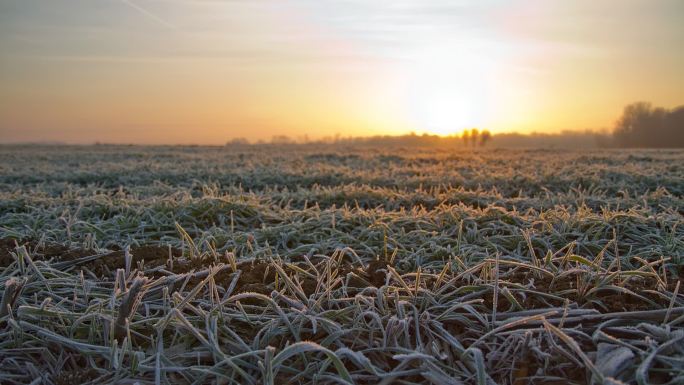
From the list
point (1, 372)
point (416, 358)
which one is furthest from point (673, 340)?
point (1, 372)

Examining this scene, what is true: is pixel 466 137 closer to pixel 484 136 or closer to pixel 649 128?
pixel 484 136

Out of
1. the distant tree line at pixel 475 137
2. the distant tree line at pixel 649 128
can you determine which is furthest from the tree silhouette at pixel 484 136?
the distant tree line at pixel 649 128

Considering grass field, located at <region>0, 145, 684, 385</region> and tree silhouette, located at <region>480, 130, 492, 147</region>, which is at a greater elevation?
tree silhouette, located at <region>480, 130, 492, 147</region>

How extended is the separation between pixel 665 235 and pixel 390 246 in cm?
192

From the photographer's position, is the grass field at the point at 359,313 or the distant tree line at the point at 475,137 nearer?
the grass field at the point at 359,313

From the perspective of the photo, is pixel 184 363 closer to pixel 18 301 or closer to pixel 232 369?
pixel 232 369

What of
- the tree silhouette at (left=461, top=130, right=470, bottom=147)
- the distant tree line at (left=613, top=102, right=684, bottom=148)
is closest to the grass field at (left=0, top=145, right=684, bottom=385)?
the distant tree line at (left=613, top=102, right=684, bottom=148)

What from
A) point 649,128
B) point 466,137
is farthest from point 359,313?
point 466,137

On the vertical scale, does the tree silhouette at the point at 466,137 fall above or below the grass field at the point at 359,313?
above

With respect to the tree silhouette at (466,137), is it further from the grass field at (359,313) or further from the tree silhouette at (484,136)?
the grass field at (359,313)

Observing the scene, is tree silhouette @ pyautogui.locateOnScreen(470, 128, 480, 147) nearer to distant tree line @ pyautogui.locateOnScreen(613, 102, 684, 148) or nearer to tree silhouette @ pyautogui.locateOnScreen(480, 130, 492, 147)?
tree silhouette @ pyautogui.locateOnScreen(480, 130, 492, 147)

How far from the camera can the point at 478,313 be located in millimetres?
1915

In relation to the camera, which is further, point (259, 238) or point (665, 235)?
point (259, 238)

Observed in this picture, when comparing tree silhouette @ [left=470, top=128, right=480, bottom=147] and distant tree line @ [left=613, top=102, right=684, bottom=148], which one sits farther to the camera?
tree silhouette @ [left=470, top=128, right=480, bottom=147]
